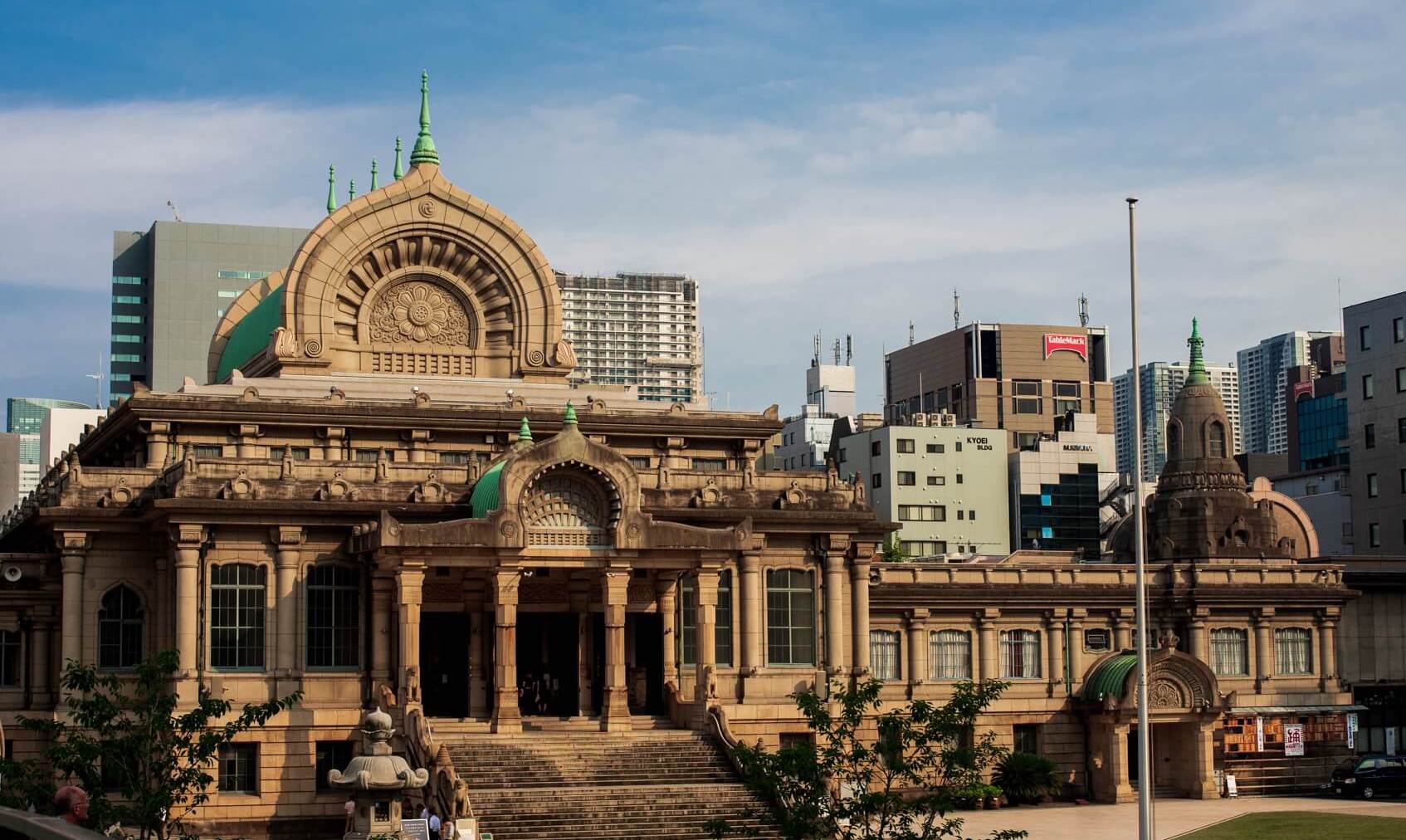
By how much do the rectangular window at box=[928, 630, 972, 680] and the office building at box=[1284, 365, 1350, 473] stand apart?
4380 inches

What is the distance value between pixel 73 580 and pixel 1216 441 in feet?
187

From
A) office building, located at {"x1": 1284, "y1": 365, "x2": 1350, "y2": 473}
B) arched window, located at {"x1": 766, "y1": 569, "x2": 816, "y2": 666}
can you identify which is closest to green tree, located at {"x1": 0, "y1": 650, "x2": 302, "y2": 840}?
arched window, located at {"x1": 766, "y1": 569, "x2": 816, "y2": 666}

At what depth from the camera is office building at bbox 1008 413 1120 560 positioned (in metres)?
161

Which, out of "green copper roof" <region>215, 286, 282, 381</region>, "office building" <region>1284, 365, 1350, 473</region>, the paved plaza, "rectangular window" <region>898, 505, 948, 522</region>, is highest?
"office building" <region>1284, 365, 1350, 473</region>

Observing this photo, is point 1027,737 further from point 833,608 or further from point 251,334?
point 251,334

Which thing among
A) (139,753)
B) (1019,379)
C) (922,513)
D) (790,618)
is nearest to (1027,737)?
(790,618)

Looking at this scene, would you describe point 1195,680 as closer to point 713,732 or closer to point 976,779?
point 713,732

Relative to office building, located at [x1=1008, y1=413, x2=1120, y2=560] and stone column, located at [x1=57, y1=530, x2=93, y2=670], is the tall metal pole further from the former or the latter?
office building, located at [x1=1008, y1=413, x2=1120, y2=560]

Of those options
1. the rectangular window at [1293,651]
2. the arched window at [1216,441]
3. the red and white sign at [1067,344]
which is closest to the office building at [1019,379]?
the red and white sign at [1067,344]

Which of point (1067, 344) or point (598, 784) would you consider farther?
point (1067, 344)

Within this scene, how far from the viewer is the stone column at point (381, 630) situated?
6688 centimetres

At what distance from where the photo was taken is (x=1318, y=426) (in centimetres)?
19412

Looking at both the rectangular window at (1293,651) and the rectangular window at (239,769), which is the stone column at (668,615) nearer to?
the rectangular window at (239,769)

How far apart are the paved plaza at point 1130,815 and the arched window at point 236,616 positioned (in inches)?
916
